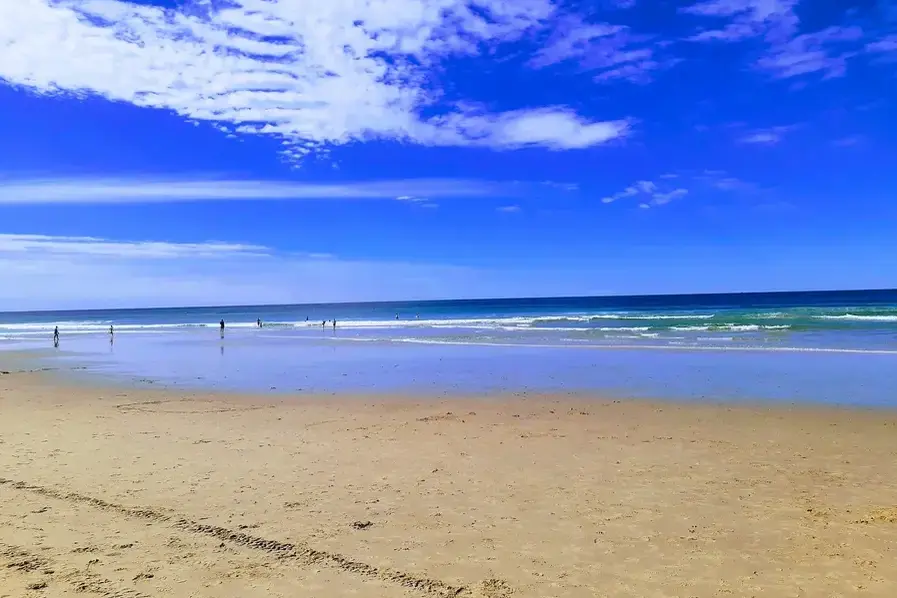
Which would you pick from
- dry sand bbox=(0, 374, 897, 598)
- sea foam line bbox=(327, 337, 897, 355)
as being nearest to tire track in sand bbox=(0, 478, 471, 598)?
dry sand bbox=(0, 374, 897, 598)

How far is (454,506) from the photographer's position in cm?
670

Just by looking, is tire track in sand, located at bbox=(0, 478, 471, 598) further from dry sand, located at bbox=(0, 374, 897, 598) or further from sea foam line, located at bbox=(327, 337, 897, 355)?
sea foam line, located at bbox=(327, 337, 897, 355)

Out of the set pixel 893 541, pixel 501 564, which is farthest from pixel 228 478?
pixel 893 541

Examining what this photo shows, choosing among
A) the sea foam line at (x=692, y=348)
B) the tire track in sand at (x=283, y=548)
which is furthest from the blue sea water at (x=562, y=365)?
the tire track in sand at (x=283, y=548)

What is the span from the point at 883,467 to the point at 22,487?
430 inches

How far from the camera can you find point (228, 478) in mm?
7773

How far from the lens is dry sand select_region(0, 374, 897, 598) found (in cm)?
495

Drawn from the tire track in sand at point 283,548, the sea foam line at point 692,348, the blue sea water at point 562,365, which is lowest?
the tire track in sand at point 283,548

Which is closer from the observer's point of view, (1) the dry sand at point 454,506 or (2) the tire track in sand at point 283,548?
(2) the tire track in sand at point 283,548

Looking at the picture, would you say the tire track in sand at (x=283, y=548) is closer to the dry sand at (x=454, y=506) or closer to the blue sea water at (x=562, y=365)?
the dry sand at (x=454, y=506)

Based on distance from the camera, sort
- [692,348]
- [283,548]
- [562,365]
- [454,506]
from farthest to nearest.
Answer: [692,348] < [562,365] < [454,506] < [283,548]

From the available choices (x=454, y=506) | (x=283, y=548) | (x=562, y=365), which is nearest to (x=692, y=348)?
(x=562, y=365)

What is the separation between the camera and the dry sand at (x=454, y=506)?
495 centimetres

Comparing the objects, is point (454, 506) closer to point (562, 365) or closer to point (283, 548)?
point (283, 548)
